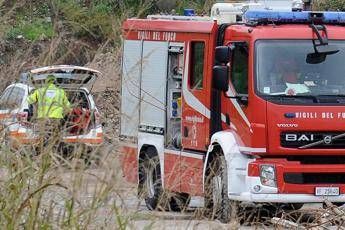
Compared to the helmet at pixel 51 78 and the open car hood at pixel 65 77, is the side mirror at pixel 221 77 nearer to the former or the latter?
the open car hood at pixel 65 77

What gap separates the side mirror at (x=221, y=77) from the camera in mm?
13070

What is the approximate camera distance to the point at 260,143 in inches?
504

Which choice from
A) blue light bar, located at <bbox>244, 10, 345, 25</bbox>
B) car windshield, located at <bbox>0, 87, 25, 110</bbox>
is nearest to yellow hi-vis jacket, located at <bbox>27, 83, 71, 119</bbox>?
car windshield, located at <bbox>0, 87, 25, 110</bbox>

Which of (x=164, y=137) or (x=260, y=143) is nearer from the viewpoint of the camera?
(x=260, y=143)

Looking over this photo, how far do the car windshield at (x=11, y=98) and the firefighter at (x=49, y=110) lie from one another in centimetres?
44

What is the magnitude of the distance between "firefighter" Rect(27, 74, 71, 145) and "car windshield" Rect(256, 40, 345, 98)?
607 centimetres

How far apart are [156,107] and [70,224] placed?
8007mm

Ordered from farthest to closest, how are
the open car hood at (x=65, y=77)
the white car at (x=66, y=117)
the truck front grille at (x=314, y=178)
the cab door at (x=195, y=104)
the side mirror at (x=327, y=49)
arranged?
1. the cab door at (x=195, y=104)
2. the side mirror at (x=327, y=49)
3. the truck front grille at (x=314, y=178)
4. the open car hood at (x=65, y=77)
5. the white car at (x=66, y=117)

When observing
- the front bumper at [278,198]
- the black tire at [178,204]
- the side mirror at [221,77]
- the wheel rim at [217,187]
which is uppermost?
the side mirror at [221,77]

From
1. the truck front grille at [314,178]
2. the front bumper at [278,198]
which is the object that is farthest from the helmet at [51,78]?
the truck front grille at [314,178]

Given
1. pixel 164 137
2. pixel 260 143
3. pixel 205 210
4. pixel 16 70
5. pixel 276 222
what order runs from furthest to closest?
pixel 164 137 → pixel 260 143 → pixel 276 222 → pixel 205 210 → pixel 16 70

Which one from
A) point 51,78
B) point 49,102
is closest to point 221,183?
point 51,78

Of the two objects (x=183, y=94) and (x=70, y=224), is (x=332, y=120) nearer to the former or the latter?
(x=183, y=94)

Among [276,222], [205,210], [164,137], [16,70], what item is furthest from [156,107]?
[16,70]
